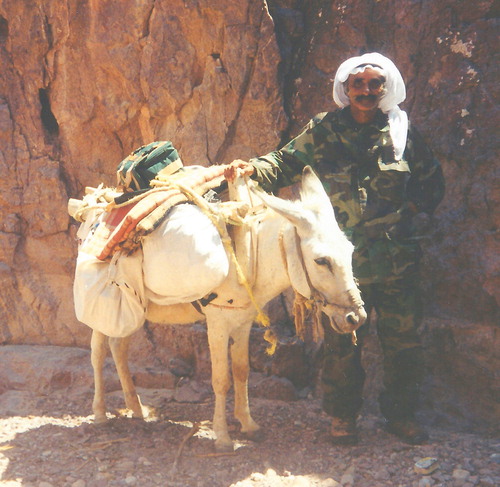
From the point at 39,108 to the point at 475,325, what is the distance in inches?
157

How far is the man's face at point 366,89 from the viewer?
3.35 meters

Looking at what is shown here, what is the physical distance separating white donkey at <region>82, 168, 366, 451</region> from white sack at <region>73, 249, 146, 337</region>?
0.08 metres

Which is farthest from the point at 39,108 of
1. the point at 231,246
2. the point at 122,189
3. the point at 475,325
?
the point at 475,325

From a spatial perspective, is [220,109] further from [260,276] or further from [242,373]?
[242,373]

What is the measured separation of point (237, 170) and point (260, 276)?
0.65m

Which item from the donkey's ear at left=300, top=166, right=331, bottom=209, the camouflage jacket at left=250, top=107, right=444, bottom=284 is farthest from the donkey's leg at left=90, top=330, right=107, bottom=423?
the donkey's ear at left=300, top=166, right=331, bottom=209

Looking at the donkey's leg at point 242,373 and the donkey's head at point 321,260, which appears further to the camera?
the donkey's leg at point 242,373

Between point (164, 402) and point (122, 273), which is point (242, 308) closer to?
point (122, 273)

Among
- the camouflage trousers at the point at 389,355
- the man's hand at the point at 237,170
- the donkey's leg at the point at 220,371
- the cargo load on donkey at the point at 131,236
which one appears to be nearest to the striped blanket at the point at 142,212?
the cargo load on donkey at the point at 131,236

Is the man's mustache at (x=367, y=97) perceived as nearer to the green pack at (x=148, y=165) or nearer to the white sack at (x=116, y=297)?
the green pack at (x=148, y=165)

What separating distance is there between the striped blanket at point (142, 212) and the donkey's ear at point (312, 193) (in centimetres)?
61

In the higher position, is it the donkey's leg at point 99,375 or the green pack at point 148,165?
the green pack at point 148,165

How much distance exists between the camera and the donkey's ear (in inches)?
123

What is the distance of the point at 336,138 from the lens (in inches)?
139
